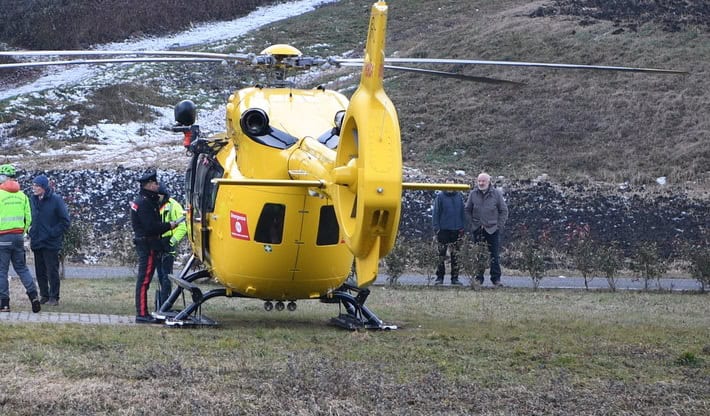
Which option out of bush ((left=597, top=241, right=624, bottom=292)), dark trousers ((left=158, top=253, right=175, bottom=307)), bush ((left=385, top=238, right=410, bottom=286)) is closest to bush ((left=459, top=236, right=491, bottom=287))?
bush ((left=385, top=238, right=410, bottom=286))

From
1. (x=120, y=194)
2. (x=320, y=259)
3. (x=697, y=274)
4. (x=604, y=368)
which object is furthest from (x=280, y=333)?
(x=120, y=194)

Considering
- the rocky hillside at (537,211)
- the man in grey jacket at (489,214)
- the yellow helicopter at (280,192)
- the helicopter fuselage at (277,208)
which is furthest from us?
the rocky hillside at (537,211)

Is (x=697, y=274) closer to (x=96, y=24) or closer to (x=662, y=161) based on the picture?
(x=662, y=161)

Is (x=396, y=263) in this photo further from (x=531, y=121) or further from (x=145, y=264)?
(x=531, y=121)

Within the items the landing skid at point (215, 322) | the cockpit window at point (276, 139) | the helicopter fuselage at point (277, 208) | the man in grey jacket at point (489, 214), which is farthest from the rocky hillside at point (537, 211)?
the cockpit window at point (276, 139)

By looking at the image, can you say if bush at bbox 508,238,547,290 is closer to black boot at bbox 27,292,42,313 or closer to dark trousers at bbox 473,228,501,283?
dark trousers at bbox 473,228,501,283

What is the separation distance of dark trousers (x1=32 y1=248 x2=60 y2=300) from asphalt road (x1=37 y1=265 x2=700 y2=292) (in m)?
5.47

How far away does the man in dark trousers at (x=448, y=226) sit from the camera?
21.1 meters

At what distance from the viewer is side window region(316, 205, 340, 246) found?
12.4m

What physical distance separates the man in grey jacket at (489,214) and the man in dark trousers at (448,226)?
300 mm

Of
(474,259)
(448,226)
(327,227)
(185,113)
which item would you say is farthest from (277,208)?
(448,226)

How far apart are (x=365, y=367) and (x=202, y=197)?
4.67 metres

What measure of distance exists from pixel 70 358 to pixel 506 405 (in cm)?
401

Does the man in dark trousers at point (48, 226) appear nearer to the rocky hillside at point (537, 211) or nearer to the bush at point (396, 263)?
the rocky hillside at point (537, 211)
